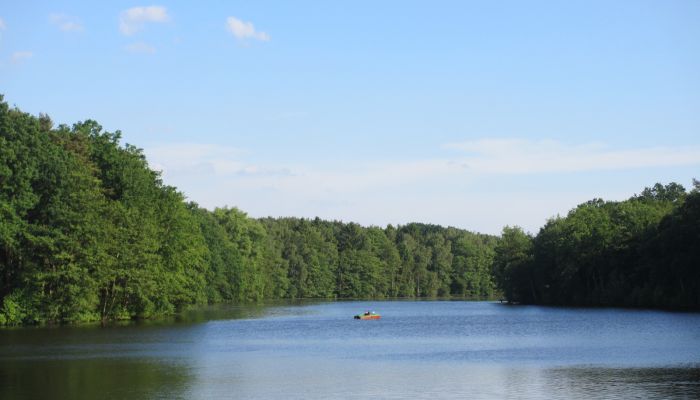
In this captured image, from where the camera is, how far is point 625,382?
33812 millimetres

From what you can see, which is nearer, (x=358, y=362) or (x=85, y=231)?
(x=358, y=362)

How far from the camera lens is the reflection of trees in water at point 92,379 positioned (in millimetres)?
31953

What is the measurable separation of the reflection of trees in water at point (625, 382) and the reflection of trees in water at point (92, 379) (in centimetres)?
1421

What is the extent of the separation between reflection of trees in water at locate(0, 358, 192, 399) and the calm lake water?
0.05 meters

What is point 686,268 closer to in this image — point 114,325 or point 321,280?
point 114,325

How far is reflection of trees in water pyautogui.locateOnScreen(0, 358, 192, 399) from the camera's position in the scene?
105 ft

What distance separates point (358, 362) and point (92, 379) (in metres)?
13.2

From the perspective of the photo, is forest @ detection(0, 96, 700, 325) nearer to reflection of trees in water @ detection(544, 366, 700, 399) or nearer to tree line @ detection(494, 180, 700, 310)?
tree line @ detection(494, 180, 700, 310)

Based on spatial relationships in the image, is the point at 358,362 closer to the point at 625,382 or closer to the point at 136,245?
the point at 625,382

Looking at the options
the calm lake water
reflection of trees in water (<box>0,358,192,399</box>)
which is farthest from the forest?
reflection of trees in water (<box>0,358,192,399</box>)

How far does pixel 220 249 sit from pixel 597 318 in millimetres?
67911

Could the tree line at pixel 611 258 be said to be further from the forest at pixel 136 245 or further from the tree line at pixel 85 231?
the tree line at pixel 85 231

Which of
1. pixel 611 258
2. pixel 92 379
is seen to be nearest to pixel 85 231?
pixel 92 379

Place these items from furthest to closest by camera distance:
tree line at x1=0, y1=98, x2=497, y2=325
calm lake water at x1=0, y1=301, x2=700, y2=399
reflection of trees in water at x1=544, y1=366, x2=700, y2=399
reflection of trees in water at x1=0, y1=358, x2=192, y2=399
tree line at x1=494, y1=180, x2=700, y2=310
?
1. tree line at x1=494, y1=180, x2=700, y2=310
2. tree line at x1=0, y1=98, x2=497, y2=325
3. calm lake water at x1=0, y1=301, x2=700, y2=399
4. reflection of trees in water at x1=0, y1=358, x2=192, y2=399
5. reflection of trees in water at x1=544, y1=366, x2=700, y2=399
